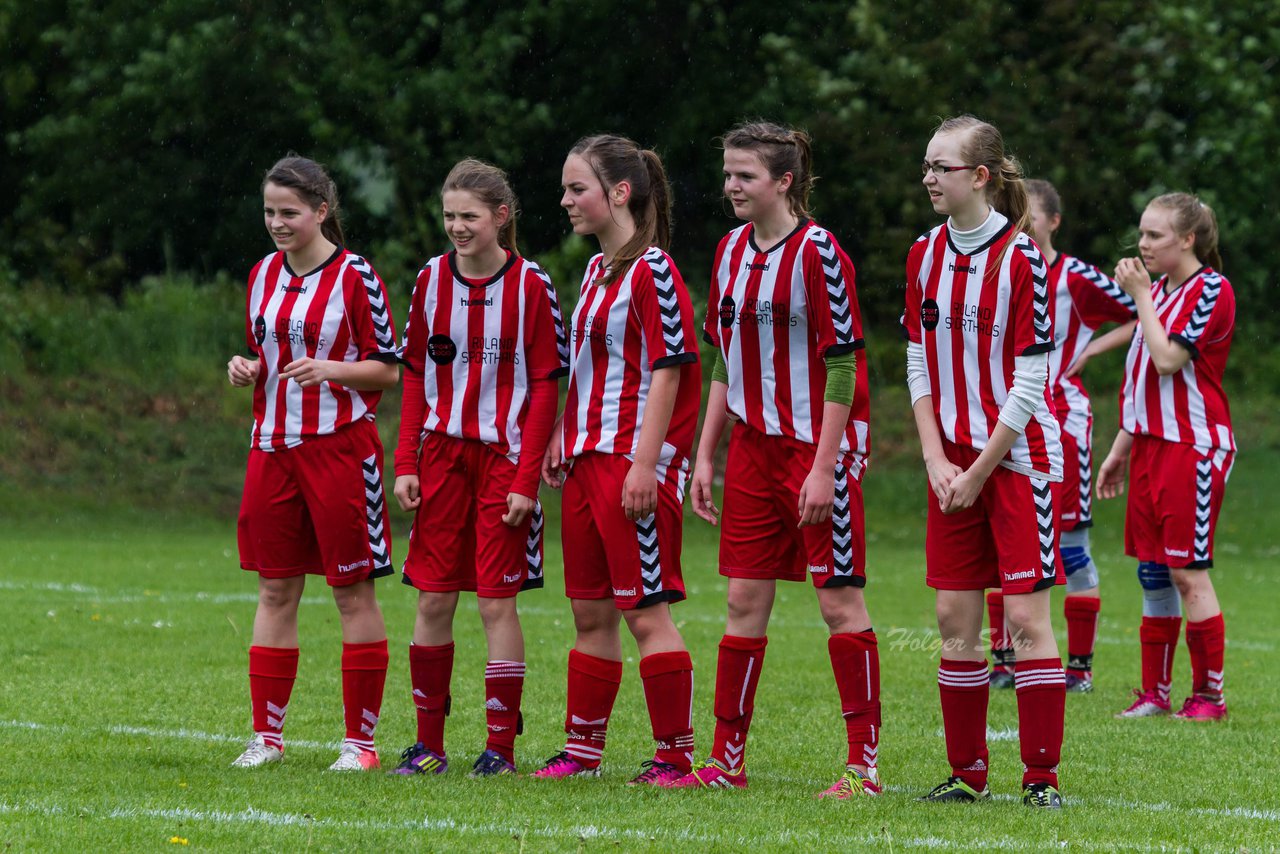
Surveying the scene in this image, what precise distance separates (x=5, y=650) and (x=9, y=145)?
1755 centimetres

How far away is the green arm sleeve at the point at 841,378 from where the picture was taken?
18.3 feet

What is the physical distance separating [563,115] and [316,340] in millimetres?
19242

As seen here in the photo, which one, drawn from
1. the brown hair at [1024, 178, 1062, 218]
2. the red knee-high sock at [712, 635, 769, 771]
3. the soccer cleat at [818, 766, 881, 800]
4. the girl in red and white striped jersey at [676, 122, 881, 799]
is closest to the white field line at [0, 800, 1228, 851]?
the soccer cleat at [818, 766, 881, 800]

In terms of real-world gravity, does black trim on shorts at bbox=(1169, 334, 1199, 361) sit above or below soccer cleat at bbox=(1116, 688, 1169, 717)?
above

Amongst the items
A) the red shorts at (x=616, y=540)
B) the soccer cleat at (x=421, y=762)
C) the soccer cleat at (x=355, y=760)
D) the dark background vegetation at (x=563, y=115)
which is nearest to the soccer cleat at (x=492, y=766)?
the soccer cleat at (x=421, y=762)

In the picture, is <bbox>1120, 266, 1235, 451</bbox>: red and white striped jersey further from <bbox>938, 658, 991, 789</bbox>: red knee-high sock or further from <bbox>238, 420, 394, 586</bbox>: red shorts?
<bbox>238, 420, 394, 586</bbox>: red shorts

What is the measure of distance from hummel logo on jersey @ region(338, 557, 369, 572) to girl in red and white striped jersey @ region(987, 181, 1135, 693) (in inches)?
146

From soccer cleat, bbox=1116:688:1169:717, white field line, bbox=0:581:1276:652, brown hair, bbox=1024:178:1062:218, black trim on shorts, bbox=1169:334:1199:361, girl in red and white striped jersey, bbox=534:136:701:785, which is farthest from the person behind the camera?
white field line, bbox=0:581:1276:652

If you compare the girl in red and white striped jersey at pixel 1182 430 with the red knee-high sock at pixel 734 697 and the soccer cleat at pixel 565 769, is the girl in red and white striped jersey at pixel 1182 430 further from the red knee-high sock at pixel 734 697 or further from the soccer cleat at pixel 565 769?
the soccer cleat at pixel 565 769

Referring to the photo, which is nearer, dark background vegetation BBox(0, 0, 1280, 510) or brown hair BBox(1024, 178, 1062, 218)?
brown hair BBox(1024, 178, 1062, 218)

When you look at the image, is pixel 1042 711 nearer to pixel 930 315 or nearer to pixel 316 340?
pixel 930 315

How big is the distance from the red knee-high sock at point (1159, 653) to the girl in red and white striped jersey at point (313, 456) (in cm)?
369

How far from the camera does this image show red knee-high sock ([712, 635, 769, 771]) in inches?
228

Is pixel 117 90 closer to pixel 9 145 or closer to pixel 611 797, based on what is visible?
pixel 9 145
